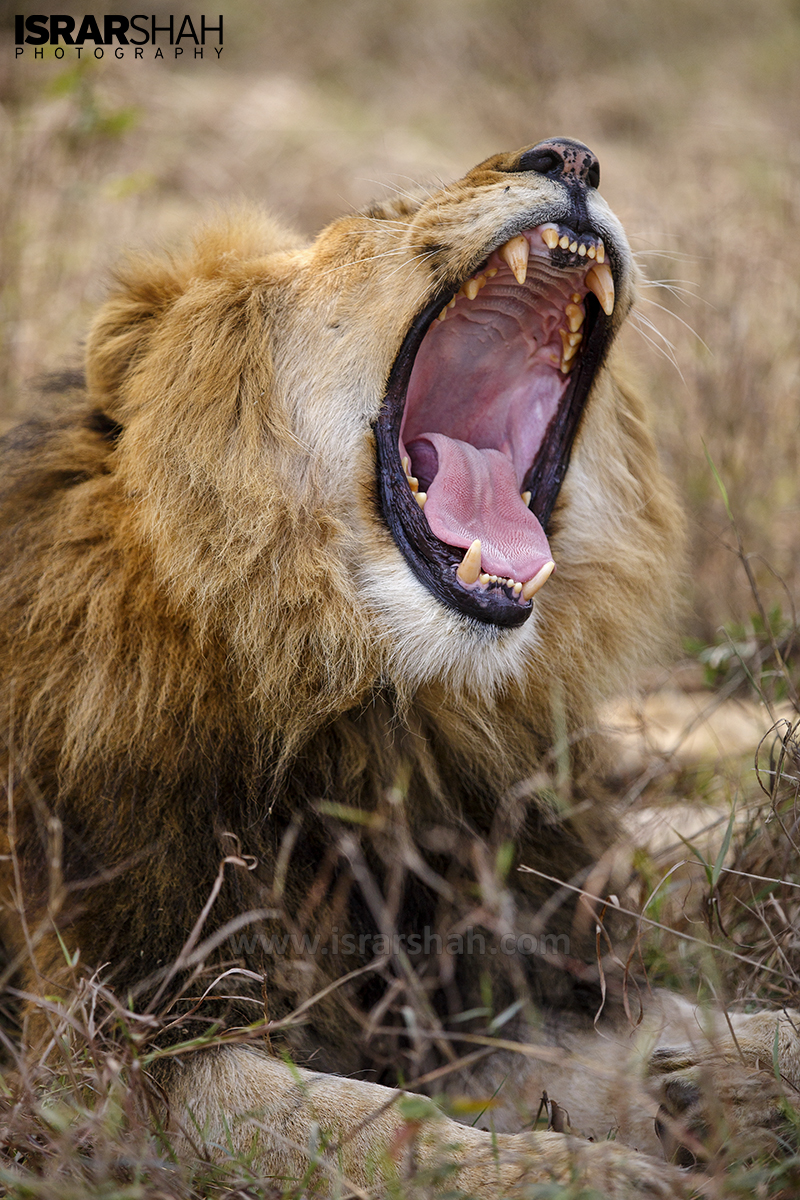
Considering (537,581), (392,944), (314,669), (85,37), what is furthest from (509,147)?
(392,944)

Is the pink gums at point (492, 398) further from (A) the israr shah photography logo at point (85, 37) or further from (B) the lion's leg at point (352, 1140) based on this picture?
(A) the israr shah photography logo at point (85, 37)

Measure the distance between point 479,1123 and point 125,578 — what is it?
4.90 ft

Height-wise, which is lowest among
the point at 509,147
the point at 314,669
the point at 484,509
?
the point at 314,669

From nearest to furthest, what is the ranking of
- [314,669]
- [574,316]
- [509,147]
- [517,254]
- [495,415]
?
[314,669] → [517,254] → [574,316] → [495,415] → [509,147]

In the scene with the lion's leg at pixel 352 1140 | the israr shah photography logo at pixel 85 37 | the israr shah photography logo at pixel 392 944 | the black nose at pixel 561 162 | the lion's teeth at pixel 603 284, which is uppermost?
the israr shah photography logo at pixel 85 37

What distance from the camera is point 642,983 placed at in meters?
2.87

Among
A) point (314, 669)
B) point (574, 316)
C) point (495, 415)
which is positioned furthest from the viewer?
point (495, 415)

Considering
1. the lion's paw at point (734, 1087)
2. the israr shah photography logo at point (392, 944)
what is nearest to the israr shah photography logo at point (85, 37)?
the israr shah photography logo at point (392, 944)

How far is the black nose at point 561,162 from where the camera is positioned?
2.71 meters

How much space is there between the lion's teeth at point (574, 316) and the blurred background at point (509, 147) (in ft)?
0.73

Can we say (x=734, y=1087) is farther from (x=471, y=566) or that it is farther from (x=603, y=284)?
(x=603, y=284)

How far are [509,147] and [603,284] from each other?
16.3 feet

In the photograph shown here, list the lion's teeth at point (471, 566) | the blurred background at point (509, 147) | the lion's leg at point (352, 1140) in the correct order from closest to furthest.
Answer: the lion's leg at point (352, 1140) < the lion's teeth at point (471, 566) < the blurred background at point (509, 147)

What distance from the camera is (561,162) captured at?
2711 mm
